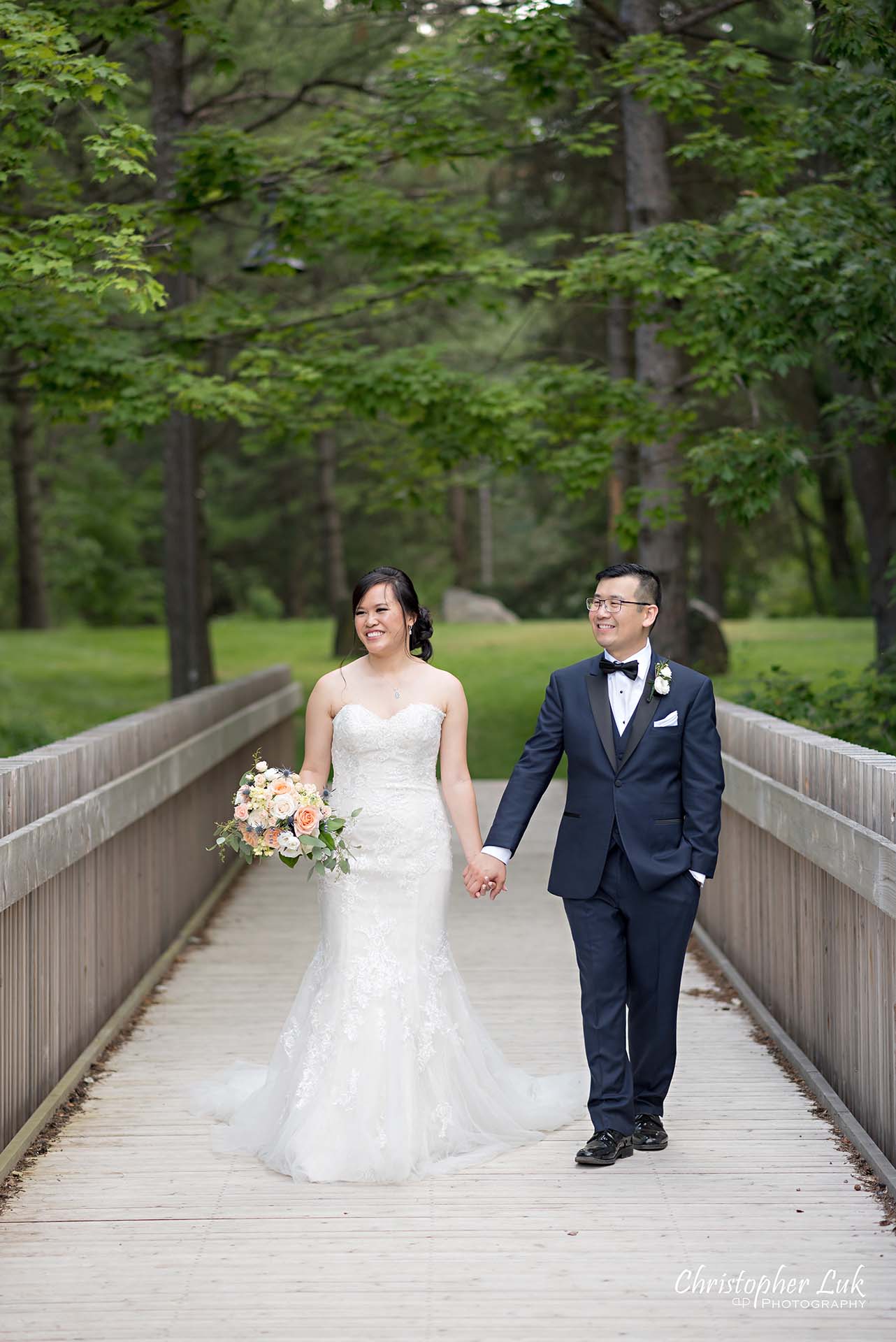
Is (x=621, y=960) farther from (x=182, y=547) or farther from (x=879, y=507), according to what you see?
(x=182, y=547)

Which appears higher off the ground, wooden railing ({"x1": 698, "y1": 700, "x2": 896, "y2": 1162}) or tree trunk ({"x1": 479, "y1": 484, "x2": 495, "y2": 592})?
tree trunk ({"x1": 479, "y1": 484, "x2": 495, "y2": 592})

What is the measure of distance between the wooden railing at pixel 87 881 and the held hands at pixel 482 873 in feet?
5.21

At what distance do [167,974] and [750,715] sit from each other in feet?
11.7

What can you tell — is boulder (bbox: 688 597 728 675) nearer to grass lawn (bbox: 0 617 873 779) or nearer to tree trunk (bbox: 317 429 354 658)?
grass lawn (bbox: 0 617 873 779)

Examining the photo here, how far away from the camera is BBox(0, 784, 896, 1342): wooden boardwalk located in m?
4.42

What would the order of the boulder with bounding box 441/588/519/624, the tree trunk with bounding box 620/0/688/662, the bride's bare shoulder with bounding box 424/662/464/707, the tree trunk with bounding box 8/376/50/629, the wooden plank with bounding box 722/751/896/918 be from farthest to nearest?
the boulder with bounding box 441/588/519/624 → the tree trunk with bounding box 8/376/50/629 → the tree trunk with bounding box 620/0/688/662 → the bride's bare shoulder with bounding box 424/662/464/707 → the wooden plank with bounding box 722/751/896/918

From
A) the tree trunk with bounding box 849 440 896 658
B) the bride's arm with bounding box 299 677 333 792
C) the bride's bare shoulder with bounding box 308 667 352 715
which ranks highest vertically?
the tree trunk with bounding box 849 440 896 658

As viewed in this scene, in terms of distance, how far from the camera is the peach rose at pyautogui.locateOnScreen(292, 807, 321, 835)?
5719 millimetres

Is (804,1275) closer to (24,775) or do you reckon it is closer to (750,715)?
(24,775)

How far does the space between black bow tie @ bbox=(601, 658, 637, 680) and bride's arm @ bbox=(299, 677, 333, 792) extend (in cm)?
110

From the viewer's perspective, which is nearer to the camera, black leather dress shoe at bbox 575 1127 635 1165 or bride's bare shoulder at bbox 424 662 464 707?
black leather dress shoe at bbox 575 1127 635 1165

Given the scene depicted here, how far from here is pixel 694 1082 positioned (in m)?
6.86

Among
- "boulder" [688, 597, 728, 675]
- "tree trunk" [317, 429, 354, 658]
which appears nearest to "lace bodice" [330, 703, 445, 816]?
"boulder" [688, 597, 728, 675]

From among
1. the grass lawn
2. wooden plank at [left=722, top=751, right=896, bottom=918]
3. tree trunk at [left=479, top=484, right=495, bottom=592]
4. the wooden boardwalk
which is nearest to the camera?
the wooden boardwalk
